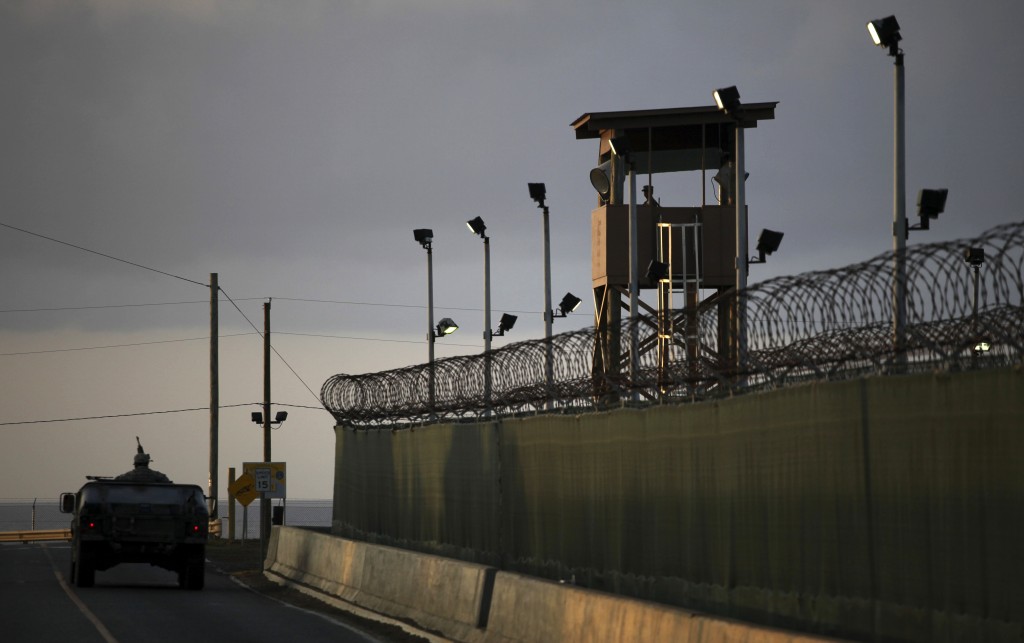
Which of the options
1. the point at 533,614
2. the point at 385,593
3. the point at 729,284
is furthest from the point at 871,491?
the point at 729,284

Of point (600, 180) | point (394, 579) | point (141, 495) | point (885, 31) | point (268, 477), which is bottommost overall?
point (394, 579)

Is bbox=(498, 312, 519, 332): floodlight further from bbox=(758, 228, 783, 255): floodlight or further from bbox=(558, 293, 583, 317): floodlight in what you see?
bbox=(758, 228, 783, 255): floodlight

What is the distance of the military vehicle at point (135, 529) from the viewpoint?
2723 cm

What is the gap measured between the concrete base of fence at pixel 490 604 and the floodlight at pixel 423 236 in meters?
7.59

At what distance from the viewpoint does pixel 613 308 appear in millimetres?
33719

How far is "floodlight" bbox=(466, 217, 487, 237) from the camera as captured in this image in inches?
1172

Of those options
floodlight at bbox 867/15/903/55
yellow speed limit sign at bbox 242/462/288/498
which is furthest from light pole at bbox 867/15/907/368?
yellow speed limit sign at bbox 242/462/288/498

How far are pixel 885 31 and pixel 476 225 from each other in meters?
14.8

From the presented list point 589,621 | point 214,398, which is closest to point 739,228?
point 589,621

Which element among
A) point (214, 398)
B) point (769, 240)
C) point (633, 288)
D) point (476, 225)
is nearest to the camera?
point (769, 240)

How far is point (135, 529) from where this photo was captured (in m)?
27.5

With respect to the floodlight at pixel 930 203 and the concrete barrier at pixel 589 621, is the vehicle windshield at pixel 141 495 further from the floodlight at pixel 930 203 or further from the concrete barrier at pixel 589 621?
the floodlight at pixel 930 203

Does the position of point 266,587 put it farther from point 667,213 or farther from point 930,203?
point 930,203

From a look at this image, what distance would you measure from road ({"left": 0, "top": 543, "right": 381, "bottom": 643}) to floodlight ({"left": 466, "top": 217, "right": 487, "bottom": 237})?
7819mm
